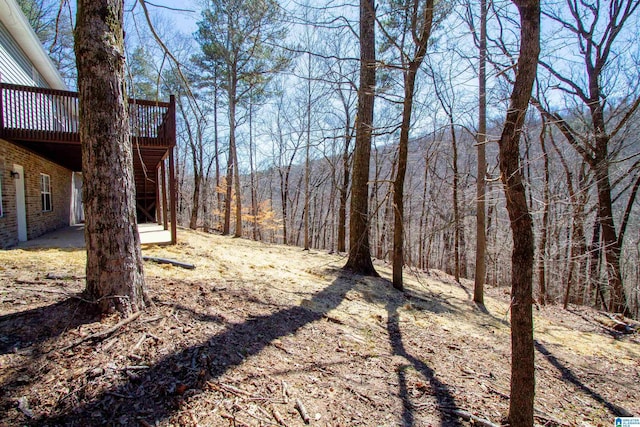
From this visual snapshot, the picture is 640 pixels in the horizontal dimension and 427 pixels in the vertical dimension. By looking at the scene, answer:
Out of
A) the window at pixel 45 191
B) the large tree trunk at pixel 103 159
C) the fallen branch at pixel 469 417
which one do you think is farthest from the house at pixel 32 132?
the fallen branch at pixel 469 417

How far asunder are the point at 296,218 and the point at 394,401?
22.9 meters

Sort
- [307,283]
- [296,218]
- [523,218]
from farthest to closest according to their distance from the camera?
[296,218] → [307,283] → [523,218]

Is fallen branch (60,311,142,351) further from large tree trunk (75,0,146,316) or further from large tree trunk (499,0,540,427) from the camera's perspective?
large tree trunk (499,0,540,427)

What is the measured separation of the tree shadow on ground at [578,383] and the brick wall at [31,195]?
9.23m

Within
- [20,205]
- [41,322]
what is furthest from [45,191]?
[41,322]

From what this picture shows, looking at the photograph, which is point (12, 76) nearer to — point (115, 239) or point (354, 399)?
point (115, 239)

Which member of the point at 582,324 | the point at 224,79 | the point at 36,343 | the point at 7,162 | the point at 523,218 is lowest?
the point at 582,324

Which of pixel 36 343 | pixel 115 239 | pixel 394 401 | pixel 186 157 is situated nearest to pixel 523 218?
pixel 394 401

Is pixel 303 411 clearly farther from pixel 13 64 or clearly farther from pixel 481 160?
pixel 13 64

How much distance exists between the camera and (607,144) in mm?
7969

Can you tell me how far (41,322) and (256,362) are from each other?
1.76 meters

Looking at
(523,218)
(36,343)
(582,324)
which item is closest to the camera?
(523,218)

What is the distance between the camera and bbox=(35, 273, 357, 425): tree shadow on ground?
161 cm

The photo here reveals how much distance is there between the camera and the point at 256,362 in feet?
7.50
